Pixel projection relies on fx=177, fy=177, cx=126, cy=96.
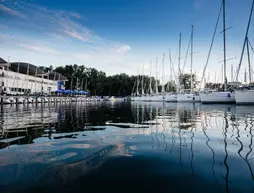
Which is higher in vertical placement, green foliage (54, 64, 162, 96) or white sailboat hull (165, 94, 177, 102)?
green foliage (54, 64, 162, 96)

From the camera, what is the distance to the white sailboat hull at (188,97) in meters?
40.1

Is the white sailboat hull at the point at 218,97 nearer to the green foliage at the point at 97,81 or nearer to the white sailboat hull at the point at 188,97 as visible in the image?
the white sailboat hull at the point at 188,97

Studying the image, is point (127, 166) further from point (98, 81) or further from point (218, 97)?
point (98, 81)

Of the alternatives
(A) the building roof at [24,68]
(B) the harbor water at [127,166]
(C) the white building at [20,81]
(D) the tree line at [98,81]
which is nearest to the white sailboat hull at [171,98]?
(C) the white building at [20,81]

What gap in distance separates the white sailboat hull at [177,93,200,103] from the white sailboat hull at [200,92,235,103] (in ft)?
19.1

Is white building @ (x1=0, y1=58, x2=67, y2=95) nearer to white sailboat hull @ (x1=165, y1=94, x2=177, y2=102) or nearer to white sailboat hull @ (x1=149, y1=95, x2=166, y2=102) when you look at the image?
white sailboat hull @ (x1=149, y1=95, x2=166, y2=102)

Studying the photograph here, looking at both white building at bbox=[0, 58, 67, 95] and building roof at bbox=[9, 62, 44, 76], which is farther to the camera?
building roof at bbox=[9, 62, 44, 76]

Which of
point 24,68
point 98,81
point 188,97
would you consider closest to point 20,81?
point 24,68

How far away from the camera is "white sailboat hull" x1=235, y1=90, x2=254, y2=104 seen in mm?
26163

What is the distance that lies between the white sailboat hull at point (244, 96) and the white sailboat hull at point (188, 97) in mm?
12146

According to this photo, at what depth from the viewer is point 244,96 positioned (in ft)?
88.0

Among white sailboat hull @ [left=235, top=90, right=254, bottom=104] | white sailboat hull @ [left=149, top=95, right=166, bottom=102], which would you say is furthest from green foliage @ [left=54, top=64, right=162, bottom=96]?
white sailboat hull @ [left=235, top=90, right=254, bottom=104]

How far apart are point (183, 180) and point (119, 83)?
366 feet

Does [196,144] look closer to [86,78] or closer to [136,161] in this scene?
[136,161]
